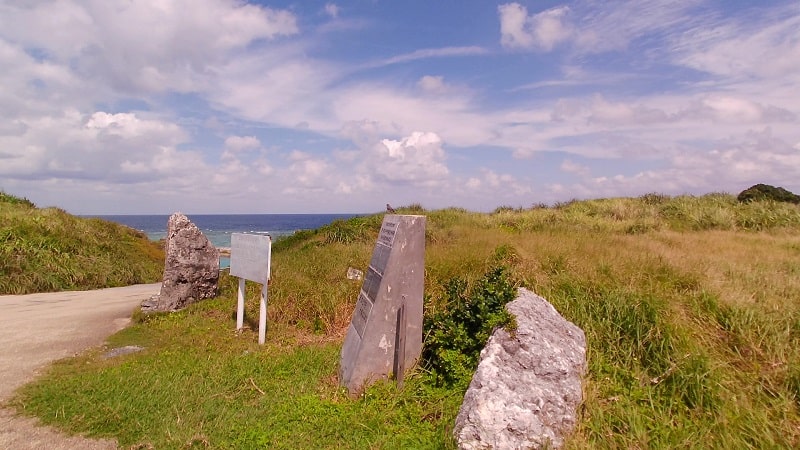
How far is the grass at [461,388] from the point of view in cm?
432

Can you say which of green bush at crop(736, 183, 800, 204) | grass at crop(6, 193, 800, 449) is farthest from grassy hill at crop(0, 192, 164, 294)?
green bush at crop(736, 183, 800, 204)

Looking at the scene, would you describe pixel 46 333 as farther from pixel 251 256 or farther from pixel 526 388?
pixel 526 388

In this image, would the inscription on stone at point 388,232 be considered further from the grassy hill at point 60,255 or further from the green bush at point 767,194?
the green bush at point 767,194

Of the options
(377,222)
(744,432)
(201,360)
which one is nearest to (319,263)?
(201,360)

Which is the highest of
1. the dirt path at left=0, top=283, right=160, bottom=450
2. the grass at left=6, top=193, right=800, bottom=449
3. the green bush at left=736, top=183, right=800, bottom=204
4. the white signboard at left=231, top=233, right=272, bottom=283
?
the green bush at left=736, top=183, right=800, bottom=204

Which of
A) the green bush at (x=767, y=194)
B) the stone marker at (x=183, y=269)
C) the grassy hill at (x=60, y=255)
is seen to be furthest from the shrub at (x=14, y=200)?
the green bush at (x=767, y=194)

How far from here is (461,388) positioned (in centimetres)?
511

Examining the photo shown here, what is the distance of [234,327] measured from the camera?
8.27 m

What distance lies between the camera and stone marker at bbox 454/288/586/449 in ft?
13.2

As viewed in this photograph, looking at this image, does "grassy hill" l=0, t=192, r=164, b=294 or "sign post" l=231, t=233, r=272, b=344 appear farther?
"grassy hill" l=0, t=192, r=164, b=294

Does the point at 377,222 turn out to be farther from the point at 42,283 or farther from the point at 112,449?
the point at 112,449

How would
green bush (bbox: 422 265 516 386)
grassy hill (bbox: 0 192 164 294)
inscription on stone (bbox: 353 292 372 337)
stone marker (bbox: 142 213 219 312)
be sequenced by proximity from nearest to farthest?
green bush (bbox: 422 265 516 386)
inscription on stone (bbox: 353 292 372 337)
stone marker (bbox: 142 213 219 312)
grassy hill (bbox: 0 192 164 294)

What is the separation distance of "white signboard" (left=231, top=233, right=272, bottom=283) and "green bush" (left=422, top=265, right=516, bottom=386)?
2807mm

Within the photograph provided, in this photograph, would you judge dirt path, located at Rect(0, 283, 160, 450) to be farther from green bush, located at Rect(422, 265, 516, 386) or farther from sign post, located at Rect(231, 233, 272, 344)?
green bush, located at Rect(422, 265, 516, 386)
